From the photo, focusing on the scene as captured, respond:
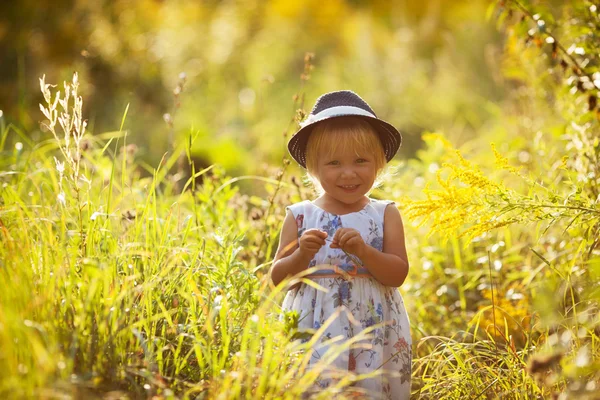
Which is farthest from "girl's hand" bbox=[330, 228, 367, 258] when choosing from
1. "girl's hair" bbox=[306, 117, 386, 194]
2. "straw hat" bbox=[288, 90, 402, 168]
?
"straw hat" bbox=[288, 90, 402, 168]

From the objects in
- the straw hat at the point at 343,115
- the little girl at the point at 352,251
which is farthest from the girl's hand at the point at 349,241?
the straw hat at the point at 343,115

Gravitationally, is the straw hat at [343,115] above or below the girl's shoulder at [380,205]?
above

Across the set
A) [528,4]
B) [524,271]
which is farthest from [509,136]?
[528,4]

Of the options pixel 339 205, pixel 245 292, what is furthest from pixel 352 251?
pixel 245 292

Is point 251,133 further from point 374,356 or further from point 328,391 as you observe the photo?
point 328,391

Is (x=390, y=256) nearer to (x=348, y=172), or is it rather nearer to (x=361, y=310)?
(x=361, y=310)

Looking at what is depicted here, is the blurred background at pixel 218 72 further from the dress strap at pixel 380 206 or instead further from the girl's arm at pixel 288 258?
the dress strap at pixel 380 206

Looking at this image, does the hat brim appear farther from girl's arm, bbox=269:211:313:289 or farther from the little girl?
girl's arm, bbox=269:211:313:289

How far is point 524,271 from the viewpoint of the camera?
3615 millimetres

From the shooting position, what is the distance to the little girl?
270 centimetres

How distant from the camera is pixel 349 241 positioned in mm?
2564

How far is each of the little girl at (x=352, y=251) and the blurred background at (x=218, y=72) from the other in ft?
10.9

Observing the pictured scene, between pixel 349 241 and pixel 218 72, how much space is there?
364 inches

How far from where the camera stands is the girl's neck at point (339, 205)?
2.91m
